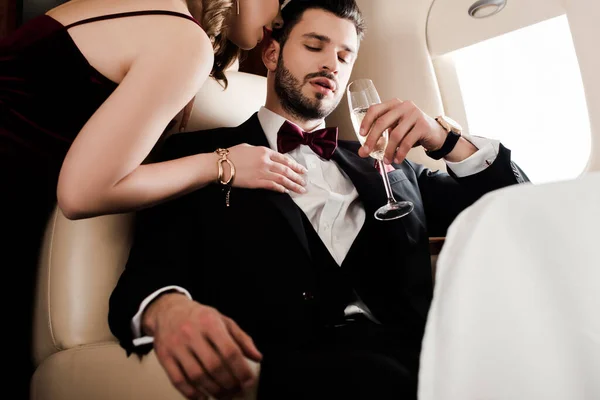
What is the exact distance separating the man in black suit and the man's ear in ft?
0.47

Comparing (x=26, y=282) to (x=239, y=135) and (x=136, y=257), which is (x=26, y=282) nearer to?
(x=136, y=257)

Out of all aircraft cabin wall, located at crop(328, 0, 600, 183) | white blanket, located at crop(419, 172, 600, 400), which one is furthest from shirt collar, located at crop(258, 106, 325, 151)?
white blanket, located at crop(419, 172, 600, 400)

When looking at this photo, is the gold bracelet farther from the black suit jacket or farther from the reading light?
the reading light

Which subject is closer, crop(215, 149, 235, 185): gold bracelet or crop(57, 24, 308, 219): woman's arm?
crop(57, 24, 308, 219): woman's arm

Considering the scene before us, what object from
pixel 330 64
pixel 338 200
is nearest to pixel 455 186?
pixel 338 200

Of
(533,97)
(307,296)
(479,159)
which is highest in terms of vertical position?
(533,97)

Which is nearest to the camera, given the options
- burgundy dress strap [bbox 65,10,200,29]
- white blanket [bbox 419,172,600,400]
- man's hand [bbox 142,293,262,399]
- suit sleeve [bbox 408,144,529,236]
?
white blanket [bbox 419,172,600,400]

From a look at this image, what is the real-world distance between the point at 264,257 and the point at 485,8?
5.18 feet

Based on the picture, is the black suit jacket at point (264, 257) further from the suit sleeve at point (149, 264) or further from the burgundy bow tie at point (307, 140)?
the burgundy bow tie at point (307, 140)

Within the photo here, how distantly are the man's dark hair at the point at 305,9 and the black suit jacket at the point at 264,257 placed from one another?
61 cm

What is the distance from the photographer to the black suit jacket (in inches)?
43.3

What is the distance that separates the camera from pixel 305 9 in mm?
1729

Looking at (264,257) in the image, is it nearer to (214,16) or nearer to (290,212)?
(290,212)

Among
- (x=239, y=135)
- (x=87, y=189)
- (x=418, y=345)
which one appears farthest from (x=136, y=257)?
(x=418, y=345)
